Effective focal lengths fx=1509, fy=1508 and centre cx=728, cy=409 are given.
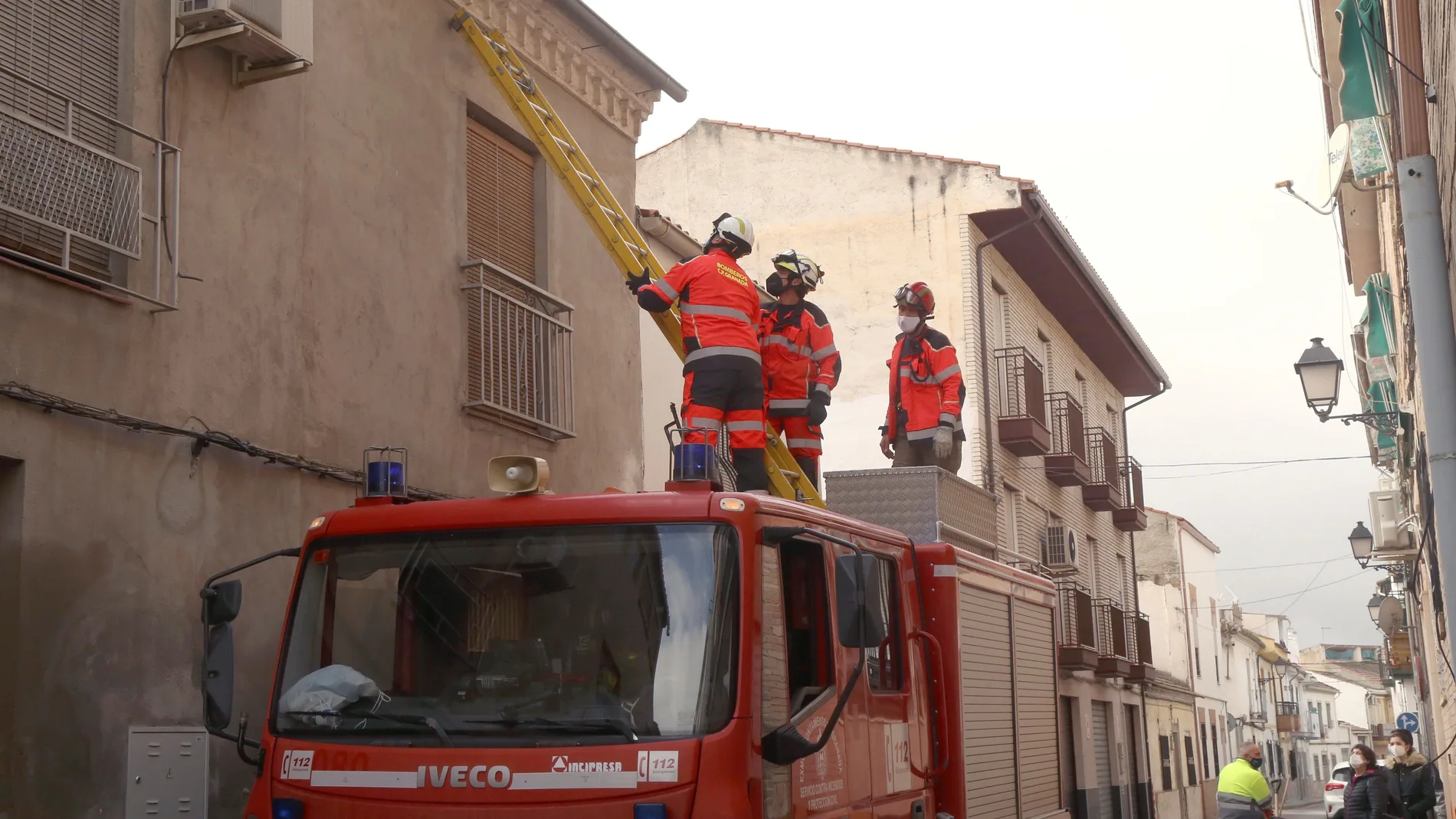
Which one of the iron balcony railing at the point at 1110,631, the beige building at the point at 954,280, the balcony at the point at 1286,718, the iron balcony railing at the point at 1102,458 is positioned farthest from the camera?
the balcony at the point at 1286,718

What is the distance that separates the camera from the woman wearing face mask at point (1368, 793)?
42.5ft

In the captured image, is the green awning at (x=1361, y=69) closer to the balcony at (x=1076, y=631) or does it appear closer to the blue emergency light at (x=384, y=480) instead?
the blue emergency light at (x=384, y=480)

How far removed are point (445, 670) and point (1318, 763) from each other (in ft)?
267

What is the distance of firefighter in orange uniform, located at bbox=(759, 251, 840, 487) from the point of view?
9.63m

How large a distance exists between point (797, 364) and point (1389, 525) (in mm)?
9854

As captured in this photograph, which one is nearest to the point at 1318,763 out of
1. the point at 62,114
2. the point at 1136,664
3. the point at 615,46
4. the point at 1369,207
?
the point at 1136,664

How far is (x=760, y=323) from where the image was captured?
915 cm

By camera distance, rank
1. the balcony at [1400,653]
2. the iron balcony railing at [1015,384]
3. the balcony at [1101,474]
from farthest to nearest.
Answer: the balcony at [1101,474]
the balcony at [1400,653]
the iron balcony railing at [1015,384]

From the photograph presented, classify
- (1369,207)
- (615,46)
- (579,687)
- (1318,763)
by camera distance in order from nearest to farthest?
1. (579,687)
2. (615,46)
3. (1369,207)
4. (1318,763)

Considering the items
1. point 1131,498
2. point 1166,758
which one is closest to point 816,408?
point 1131,498

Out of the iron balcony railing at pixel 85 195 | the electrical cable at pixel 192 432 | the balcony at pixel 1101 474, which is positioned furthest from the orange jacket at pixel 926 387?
the balcony at pixel 1101 474

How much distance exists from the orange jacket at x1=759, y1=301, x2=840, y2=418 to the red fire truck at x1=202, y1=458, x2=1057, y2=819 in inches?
149

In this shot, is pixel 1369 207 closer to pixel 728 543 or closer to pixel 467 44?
pixel 467 44

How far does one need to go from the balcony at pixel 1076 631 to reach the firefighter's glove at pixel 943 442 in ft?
41.0
